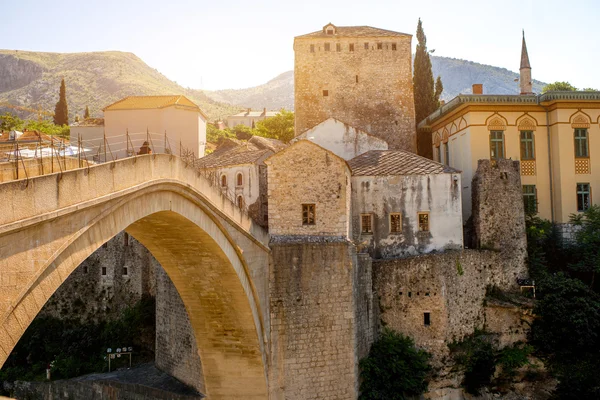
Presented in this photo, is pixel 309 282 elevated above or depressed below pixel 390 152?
below

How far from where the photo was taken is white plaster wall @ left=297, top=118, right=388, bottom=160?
28.6m

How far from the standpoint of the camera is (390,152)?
27000 millimetres

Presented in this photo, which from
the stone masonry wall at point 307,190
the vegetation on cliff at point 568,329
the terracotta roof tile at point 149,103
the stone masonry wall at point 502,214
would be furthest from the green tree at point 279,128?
the stone masonry wall at point 307,190

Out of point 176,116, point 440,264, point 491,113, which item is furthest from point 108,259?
point 491,113

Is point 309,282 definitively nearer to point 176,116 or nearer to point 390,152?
point 390,152

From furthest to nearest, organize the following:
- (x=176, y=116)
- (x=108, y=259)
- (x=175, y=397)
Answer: (x=176, y=116)
(x=108, y=259)
(x=175, y=397)

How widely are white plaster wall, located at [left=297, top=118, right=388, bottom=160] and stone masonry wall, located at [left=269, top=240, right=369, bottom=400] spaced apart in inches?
343

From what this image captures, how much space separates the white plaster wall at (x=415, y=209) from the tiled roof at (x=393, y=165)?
0.37m

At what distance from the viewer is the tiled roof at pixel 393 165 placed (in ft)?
81.1

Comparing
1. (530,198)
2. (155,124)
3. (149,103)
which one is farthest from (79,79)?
(530,198)

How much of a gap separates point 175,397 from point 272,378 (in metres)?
4.29

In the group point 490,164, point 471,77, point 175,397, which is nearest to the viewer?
point 175,397

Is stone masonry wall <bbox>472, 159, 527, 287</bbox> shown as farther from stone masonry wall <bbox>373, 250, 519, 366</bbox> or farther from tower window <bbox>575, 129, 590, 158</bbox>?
tower window <bbox>575, 129, 590, 158</bbox>

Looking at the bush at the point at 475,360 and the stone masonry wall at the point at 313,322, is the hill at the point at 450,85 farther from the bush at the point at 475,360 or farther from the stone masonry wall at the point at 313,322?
the stone masonry wall at the point at 313,322
